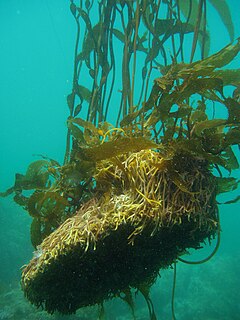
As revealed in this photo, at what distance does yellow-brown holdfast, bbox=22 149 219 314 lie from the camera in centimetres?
133

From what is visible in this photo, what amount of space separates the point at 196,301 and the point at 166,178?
15.0 metres

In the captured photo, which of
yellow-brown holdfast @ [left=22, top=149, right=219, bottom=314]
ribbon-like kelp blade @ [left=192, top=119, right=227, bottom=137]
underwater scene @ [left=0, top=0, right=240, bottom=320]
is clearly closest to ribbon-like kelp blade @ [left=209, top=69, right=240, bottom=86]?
underwater scene @ [left=0, top=0, right=240, bottom=320]

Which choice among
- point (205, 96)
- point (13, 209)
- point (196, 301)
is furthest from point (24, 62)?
point (205, 96)

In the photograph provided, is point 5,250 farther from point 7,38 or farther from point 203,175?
point 7,38

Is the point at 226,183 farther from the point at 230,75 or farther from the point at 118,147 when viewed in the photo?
the point at 118,147

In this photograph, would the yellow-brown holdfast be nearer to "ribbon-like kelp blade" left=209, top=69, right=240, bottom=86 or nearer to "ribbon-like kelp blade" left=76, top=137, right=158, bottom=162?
"ribbon-like kelp blade" left=76, top=137, right=158, bottom=162

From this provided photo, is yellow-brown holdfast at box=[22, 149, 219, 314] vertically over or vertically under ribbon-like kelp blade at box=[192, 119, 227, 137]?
under

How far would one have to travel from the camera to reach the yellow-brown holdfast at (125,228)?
133cm

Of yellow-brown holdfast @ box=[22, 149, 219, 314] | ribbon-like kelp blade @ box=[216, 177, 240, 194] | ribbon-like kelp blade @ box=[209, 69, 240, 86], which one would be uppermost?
ribbon-like kelp blade @ box=[209, 69, 240, 86]

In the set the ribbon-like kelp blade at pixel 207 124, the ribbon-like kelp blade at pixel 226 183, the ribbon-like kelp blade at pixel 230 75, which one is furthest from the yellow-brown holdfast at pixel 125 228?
the ribbon-like kelp blade at pixel 230 75

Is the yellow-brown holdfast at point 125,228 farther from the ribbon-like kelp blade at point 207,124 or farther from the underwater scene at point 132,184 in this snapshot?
the ribbon-like kelp blade at point 207,124

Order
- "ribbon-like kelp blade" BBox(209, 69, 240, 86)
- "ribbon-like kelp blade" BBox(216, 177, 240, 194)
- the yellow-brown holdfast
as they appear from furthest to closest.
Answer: "ribbon-like kelp blade" BBox(216, 177, 240, 194) < "ribbon-like kelp blade" BBox(209, 69, 240, 86) < the yellow-brown holdfast

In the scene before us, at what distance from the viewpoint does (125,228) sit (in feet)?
4.39

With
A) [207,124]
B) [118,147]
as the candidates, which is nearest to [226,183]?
[207,124]
